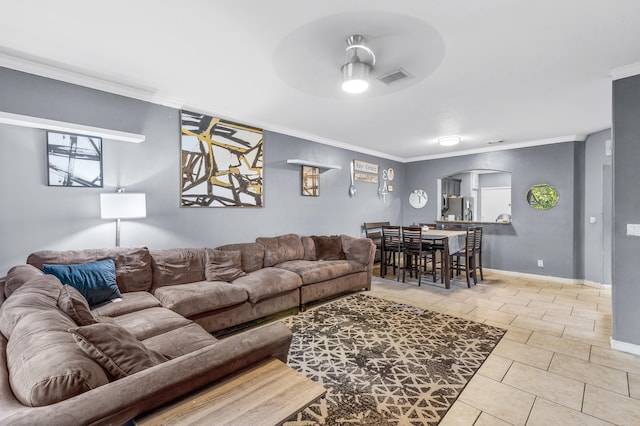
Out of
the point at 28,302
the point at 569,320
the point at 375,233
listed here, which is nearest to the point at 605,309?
the point at 569,320

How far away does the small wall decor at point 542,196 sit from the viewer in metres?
5.31

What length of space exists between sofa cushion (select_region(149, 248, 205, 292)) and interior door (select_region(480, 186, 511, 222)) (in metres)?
8.59

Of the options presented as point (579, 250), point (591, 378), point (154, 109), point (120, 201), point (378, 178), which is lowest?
point (591, 378)

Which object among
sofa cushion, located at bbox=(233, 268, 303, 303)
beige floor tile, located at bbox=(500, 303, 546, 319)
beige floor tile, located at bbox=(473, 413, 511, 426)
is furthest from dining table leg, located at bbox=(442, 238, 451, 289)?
beige floor tile, located at bbox=(473, 413, 511, 426)

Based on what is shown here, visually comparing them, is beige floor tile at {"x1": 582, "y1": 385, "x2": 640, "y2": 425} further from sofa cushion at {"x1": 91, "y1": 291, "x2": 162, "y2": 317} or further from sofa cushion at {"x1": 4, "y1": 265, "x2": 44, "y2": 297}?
sofa cushion at {"x1": 4, "y1": 265, "x2": 44, "y2": 297}

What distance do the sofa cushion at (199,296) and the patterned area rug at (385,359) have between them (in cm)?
76

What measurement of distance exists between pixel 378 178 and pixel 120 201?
5194mm

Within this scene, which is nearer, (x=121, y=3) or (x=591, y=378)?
(x=121, y=3)

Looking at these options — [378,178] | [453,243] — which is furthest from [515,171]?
[378,178]

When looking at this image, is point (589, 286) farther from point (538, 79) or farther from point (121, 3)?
point (121, 3)

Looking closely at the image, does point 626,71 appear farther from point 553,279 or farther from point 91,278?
point 91,278

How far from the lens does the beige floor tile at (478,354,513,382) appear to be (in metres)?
2.30

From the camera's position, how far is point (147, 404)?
3.28ft

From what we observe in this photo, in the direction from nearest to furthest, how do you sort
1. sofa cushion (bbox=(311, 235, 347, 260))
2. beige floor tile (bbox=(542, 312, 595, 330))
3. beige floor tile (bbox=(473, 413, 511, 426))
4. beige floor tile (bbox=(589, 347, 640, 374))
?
beige floor tile (bbox=(473, 413, 511, 426)) < beige floor tile (bbox=(589, 347, 640, 374)) < beige floor tile (bbox=(542, 312, 595, 330)) < sofa cushion (bbox=(311, 235, 347, 260))
